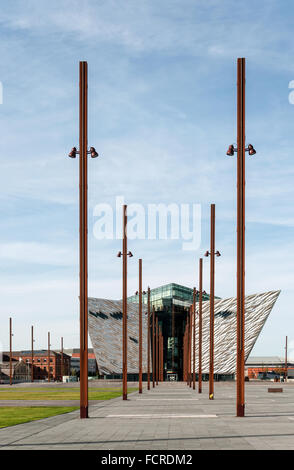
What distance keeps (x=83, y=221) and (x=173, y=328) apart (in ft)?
315

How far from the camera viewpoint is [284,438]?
12.9m

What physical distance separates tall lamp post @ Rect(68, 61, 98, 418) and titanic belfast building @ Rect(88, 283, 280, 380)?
69.3 m

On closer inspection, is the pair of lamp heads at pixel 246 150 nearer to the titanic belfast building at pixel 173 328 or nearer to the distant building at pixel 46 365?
A: the titanic belfast building at pixel 173 328

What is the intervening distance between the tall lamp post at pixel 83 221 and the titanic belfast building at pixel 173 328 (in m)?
69.3

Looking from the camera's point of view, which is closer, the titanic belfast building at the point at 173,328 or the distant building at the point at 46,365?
the titanic belfast building at the point at 173,328

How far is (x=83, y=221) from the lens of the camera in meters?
20.0

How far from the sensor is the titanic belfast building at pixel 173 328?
306 feet

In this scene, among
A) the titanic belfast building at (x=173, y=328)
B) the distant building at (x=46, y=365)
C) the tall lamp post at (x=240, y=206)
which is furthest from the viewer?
the distant building at (x=46, y=365)

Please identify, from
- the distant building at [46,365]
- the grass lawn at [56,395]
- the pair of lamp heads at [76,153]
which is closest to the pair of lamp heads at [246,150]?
the pair of lamp heads at [76,153]

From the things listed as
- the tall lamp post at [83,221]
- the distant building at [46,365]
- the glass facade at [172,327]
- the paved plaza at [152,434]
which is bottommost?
the distant building at [46,365]

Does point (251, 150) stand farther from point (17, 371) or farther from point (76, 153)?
point (17, 371)

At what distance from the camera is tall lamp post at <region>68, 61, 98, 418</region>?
19.4m

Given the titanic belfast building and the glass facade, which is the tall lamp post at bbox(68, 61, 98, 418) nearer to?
the titanic belfast building

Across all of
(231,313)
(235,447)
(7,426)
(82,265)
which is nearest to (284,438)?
(235,447)
